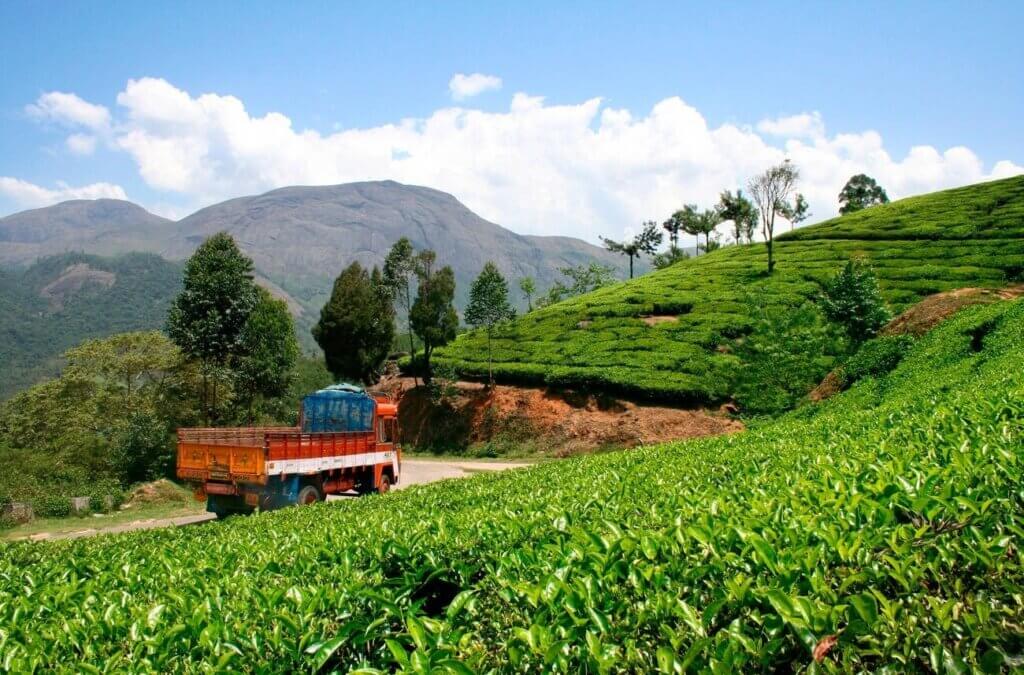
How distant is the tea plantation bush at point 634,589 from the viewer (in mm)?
2240

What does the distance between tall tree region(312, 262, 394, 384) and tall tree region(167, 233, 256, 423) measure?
496 inches

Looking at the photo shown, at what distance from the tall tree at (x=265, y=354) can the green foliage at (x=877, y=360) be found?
23.5m

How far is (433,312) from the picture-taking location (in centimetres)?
3684

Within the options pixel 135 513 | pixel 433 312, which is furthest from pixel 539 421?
pixel 135 513

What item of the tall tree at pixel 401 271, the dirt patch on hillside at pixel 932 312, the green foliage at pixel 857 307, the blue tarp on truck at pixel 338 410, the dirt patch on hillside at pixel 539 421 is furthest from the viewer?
the tall tree at pixel 401 271

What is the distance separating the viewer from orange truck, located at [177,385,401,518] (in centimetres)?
1407

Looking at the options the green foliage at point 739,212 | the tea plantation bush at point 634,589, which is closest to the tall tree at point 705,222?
the green foliage at point 739,212

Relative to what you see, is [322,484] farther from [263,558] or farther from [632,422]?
[632,422]

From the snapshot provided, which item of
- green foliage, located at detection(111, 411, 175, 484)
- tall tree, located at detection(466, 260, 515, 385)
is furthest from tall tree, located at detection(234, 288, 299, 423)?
tall tree, located at detection(466, 260, 515, 385)

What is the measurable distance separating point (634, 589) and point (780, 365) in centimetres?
2545

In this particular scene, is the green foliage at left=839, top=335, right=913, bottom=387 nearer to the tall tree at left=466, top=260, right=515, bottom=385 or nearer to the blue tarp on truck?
the blue tarp on truck

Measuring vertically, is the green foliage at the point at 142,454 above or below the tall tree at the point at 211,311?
below

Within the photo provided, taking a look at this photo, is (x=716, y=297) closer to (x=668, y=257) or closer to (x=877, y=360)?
(x=877, y=360)

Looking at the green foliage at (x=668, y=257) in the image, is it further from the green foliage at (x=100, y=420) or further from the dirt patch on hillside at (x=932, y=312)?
the green foliage at (x=100, y=420)
